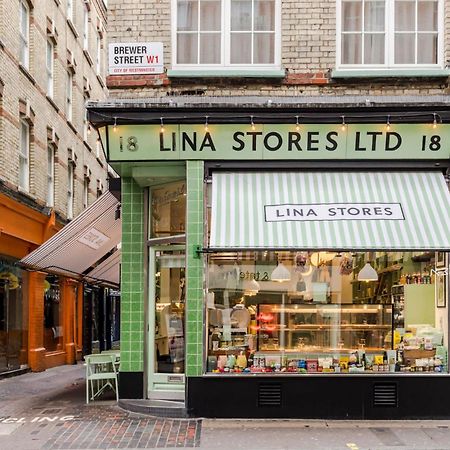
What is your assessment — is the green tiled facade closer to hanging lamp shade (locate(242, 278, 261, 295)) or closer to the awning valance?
the awning valance

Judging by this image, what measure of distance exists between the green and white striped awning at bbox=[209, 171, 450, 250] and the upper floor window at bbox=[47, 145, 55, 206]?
11.1 m

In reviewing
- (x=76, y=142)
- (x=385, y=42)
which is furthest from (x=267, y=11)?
(x=76, y=142)

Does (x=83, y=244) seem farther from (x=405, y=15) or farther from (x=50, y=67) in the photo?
(x=50, y=67)

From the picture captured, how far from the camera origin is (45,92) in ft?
63.5

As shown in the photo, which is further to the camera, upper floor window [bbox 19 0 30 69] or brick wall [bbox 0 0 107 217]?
upper floor window [bbox 19 0 30 69]

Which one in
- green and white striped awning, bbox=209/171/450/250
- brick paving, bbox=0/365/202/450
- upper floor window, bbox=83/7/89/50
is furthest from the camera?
upper floor window, bbox=83/7/89/50

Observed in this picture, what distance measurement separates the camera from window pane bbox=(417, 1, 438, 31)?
35.3 ft

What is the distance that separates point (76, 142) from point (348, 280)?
15.0m

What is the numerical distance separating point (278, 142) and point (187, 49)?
87.0 inches

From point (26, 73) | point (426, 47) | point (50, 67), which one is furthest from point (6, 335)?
point (426, 47)

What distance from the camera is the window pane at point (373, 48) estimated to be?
10672 millimetres

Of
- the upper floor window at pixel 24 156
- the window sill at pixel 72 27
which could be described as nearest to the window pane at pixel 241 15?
the upper floor window at pixel 24 156

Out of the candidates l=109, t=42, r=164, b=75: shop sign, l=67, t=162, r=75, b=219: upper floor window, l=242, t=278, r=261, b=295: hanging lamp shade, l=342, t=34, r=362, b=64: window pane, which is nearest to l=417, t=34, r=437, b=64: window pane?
l=342, t=34, r=362, b=64: window pane

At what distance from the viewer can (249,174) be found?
404 inches
